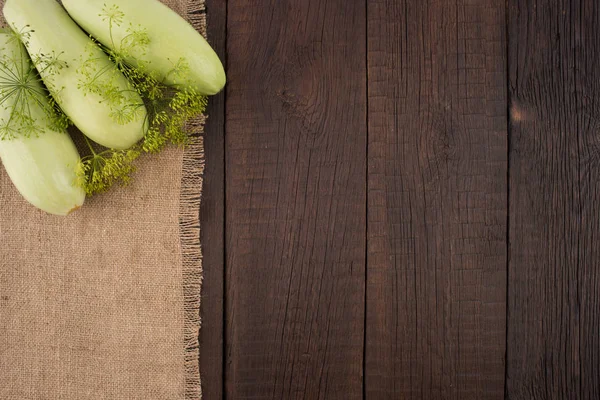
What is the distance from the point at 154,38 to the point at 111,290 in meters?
0.39

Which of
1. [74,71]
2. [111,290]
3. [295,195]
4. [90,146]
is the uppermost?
[74,71]

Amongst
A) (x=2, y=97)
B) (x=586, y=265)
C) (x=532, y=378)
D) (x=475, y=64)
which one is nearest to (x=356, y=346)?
(x=532, y=378)

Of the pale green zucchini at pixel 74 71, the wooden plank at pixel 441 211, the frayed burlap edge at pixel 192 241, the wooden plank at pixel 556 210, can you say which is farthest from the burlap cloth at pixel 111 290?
the wooden plank at pixel 556 210

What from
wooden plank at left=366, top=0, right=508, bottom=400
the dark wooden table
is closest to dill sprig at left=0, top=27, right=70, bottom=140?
the dark wooden table

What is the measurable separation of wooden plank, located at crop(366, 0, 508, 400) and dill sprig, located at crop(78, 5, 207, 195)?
0.29m

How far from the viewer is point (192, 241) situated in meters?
0.86

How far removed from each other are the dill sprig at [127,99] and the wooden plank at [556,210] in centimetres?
51

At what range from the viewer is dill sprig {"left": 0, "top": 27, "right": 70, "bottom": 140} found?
75 cm

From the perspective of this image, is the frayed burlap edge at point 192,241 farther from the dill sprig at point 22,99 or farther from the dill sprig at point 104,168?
the dill sprig at point 22,99

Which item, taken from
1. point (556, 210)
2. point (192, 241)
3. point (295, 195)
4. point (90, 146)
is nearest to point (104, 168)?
point (90, 146)

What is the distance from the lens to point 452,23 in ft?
2.79

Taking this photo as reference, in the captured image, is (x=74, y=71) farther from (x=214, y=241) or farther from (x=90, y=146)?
(x=214, y=241)

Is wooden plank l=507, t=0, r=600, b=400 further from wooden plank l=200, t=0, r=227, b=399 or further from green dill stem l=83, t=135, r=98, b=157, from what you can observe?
green dill stem l=83, t=135, r=98, b=157

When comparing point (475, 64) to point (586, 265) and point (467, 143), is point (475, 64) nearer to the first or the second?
point (467, 143)
